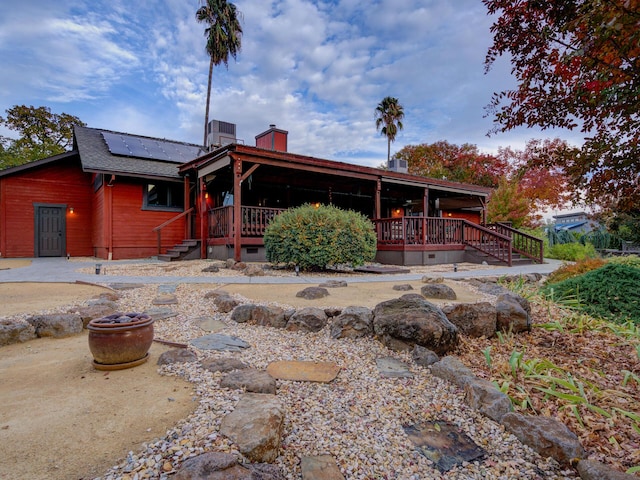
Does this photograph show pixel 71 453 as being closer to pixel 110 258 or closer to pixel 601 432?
pixel 601 432

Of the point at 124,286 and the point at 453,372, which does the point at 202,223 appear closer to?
the point at 124,286

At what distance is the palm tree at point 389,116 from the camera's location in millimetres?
25828

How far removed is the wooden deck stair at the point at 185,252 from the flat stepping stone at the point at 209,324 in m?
7.15

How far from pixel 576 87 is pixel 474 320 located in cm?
232

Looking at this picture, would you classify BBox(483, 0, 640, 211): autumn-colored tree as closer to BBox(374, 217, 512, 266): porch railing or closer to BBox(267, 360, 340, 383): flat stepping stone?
BBox(267, 360, 340, 383): flat stepping stone

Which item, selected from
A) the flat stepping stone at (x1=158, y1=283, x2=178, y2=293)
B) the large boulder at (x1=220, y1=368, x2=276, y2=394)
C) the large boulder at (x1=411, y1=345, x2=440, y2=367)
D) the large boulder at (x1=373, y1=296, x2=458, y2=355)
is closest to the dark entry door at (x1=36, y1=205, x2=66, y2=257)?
the flat stepping stone at (x1=158, y1=283, x2=178, y2=293)

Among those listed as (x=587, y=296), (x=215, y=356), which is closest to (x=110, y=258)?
(x=215, y=356)

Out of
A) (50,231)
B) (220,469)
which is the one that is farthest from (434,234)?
(50,231)

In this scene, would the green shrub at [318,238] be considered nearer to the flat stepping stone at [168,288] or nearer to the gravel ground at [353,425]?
the flat stepping stone at [168,288]

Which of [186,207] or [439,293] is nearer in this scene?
[439,293]

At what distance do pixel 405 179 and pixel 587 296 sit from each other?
320 inches

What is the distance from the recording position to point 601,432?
6.68 ft

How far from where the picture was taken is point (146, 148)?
42.7ft

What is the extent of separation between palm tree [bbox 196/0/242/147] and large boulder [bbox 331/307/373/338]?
1460 centimetres
